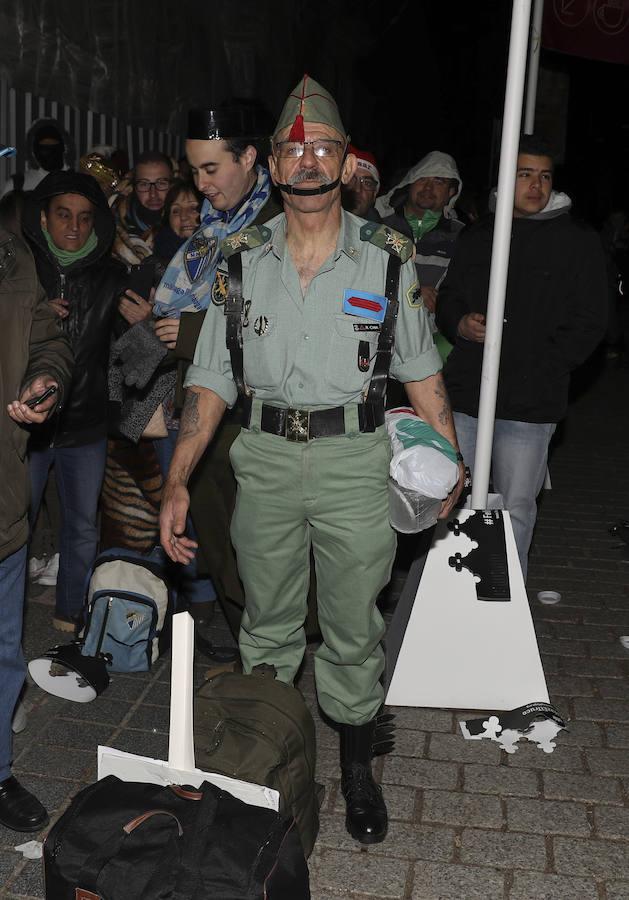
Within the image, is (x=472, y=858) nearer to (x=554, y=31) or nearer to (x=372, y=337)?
(x=372, y=337)

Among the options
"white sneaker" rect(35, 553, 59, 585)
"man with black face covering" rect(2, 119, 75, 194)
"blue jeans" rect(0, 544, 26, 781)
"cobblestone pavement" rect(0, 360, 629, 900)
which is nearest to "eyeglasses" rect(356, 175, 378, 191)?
"man with black face covering" rect(2, 119, 75, 194)

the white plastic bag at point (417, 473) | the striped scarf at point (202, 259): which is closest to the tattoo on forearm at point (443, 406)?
the white plastic bag at point (417, 473)

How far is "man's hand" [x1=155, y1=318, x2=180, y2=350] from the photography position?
4.60 m

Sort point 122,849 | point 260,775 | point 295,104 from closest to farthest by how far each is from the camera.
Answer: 1. point 122,849
2. point 260,775
3. point 295,104

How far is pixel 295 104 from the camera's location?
136 inches

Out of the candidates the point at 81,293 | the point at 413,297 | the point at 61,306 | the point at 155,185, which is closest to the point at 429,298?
the point at 155,185

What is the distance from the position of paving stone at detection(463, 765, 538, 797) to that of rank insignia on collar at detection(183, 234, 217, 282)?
2.41m

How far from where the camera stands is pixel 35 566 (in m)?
6.24

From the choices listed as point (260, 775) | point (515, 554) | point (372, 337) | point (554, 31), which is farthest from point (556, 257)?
point (554, 31)

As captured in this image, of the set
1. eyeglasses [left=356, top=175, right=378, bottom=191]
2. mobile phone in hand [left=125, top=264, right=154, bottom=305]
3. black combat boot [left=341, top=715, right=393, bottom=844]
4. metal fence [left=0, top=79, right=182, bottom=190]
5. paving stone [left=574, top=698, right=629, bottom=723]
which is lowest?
paving stone [left=574, top=698, right=629, bottom=723]

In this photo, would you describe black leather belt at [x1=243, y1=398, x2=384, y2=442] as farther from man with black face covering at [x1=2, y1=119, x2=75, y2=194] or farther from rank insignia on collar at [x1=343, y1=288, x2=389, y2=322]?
man with black face covering at [x1=2, y1=119, x2=75, y2=194]

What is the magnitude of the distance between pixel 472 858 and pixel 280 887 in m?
1.21

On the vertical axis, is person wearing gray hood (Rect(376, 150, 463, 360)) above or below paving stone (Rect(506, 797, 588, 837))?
above

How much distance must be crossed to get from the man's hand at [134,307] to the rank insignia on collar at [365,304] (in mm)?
1740
